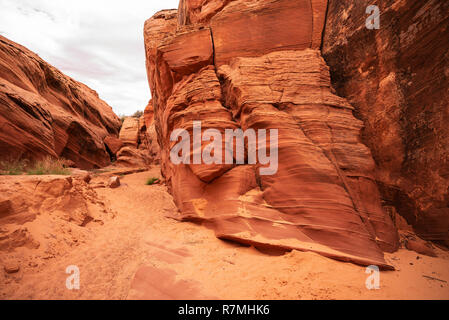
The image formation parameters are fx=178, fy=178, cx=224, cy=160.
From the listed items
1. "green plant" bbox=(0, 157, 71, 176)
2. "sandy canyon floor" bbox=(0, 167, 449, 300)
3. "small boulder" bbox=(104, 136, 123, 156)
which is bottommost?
"sandy canyon floor" bbox=(0, 167, 449, 300)

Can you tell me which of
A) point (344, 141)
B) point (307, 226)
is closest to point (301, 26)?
point (344, 141)

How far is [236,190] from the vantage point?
4582mm

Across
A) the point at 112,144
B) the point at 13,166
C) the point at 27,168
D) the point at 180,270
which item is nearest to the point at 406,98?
the point at 180,270

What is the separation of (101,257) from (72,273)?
514 mm

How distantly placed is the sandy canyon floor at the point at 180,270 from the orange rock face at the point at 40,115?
173 inches

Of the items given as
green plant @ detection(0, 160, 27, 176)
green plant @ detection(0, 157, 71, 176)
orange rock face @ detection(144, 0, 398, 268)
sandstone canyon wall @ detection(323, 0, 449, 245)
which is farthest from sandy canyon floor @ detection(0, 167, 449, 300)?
green plant @ detection(0, 160, 27, 176)

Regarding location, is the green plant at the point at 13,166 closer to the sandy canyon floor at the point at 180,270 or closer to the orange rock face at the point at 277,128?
the sandy canyon floor at the point at 180,270

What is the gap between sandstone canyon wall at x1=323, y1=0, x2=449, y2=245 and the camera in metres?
3.63

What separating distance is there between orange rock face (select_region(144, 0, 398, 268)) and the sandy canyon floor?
392 millimetres

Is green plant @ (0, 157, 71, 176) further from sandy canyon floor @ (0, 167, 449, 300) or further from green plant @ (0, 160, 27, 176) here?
sandy canyon floor @ (0, 167, 449, 300)

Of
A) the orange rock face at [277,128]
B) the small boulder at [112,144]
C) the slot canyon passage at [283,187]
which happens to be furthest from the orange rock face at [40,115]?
the orange rock face at [277,128]

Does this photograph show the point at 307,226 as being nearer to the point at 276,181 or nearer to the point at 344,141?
the point at 276,181

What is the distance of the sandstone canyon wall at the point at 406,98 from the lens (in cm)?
363

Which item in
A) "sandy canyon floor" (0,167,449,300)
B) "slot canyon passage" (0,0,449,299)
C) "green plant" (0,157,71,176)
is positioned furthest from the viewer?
"green plant" (0,157,71,176)
